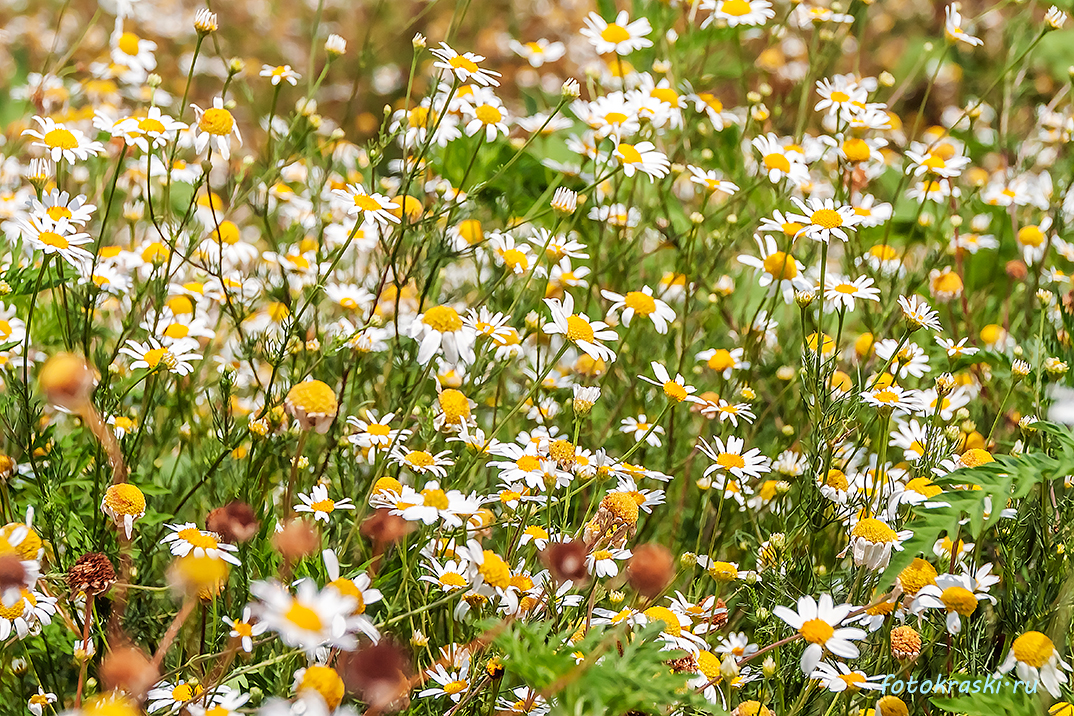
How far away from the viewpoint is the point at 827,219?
172cm

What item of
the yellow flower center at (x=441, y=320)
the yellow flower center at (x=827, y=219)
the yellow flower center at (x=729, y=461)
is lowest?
the yellow flower center at (x=729, y=461)

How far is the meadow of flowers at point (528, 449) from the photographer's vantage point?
48.0 inches

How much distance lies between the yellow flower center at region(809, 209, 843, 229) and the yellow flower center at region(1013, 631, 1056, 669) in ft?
2.48

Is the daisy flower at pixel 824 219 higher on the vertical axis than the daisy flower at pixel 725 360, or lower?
higher

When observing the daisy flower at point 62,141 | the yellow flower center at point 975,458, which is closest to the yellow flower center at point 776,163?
the yellow flower center at point 975,458

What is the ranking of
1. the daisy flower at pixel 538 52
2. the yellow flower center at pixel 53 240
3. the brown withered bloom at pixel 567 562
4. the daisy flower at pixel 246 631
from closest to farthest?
1. the brown withered bloom at pixel 567 562
2. the daisy flower at pixel 246 631
3. the yellow flower center at pixel 53 240
4. the daisy flower at pixel 538 52

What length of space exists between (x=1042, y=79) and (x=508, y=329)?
135 inches

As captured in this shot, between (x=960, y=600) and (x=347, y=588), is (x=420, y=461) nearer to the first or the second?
(x=347, y=588)

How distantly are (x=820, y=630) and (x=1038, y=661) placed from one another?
0.90 feet

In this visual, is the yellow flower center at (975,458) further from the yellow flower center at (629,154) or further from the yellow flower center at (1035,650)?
the yellow flower center at (629,154)

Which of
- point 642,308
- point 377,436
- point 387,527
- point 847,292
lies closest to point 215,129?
point 377,436

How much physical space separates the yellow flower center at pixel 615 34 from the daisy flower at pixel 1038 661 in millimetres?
1535

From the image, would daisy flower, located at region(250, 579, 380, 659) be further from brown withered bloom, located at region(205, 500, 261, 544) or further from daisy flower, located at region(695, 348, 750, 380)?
daisy flower, located at region(695, 348, 750, 380)

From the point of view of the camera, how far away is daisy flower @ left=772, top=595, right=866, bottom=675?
123 cm
